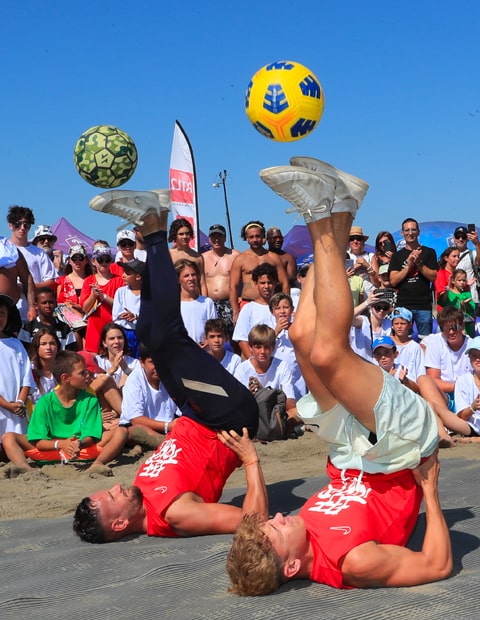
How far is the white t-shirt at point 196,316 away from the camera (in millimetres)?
7988

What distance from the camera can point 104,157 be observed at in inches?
240

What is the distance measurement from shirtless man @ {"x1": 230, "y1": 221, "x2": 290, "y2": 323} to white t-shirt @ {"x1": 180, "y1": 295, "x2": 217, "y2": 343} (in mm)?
1028

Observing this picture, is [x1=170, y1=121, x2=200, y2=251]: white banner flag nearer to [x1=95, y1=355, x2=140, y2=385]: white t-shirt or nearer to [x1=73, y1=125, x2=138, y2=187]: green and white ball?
[x1=95, y1=355, x2=140, y2=385]: white t-shirt

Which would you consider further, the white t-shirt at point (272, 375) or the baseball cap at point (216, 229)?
the baseball cap at point (216, 229)

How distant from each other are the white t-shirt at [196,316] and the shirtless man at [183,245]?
68 centimetres

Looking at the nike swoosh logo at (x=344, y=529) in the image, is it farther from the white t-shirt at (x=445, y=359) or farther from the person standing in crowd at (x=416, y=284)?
the person standing in crowd at (x=416, y=284)

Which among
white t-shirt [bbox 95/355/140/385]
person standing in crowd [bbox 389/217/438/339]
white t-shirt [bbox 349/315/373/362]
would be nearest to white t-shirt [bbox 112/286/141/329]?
white t-shirt [bbox 95/355/140/385]

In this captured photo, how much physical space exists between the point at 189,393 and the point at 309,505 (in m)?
1.23

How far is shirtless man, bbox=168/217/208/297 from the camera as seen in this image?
885cm

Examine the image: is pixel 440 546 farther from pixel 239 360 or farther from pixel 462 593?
pixel 239 360

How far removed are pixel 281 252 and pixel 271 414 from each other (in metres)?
3.39

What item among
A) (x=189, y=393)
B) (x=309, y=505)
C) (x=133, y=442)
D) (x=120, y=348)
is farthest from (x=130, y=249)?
(x=309, y=505)

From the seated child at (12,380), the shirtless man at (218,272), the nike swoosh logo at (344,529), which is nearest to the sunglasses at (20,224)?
the seated child at (12,380)

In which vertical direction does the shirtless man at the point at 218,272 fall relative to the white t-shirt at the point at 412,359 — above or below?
above
